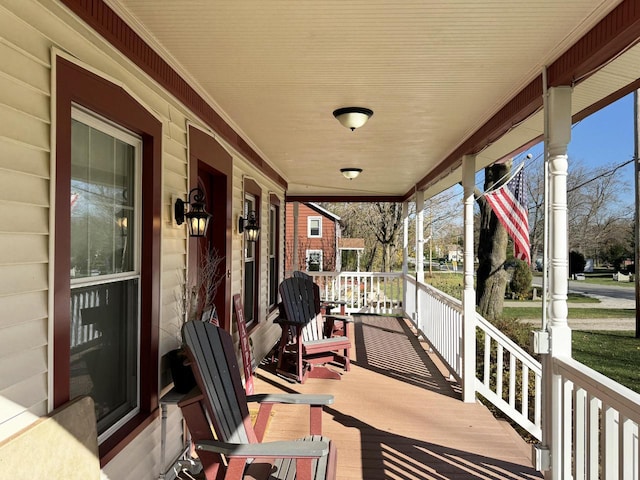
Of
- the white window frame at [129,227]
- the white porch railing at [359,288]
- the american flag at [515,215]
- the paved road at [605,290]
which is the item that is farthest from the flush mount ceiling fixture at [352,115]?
the paved road at [605,290]

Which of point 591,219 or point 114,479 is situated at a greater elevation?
point 591,219

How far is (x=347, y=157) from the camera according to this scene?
562cm

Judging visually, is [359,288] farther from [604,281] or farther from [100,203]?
[604,281]

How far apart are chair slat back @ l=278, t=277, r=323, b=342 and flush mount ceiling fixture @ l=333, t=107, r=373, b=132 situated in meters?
2.23

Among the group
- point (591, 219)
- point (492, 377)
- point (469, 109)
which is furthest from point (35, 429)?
point (591, 219)

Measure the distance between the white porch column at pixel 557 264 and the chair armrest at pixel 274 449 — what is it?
A: 1333 mm

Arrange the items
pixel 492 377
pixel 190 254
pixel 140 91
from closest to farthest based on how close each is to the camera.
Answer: pixel 140 91, pixel 190 254, pixel 492 377

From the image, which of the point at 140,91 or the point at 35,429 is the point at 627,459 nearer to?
the point at 35,429

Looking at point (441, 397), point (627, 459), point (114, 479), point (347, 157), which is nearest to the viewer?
point (627, 459)

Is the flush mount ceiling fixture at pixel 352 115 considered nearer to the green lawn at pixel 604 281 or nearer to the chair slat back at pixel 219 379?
the chair slat back at pixel 219 379

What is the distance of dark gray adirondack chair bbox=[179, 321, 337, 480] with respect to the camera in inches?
77.3

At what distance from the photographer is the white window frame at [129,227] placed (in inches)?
79.6

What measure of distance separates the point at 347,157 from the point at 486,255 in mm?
6170

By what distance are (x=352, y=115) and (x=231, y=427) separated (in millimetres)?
2303
